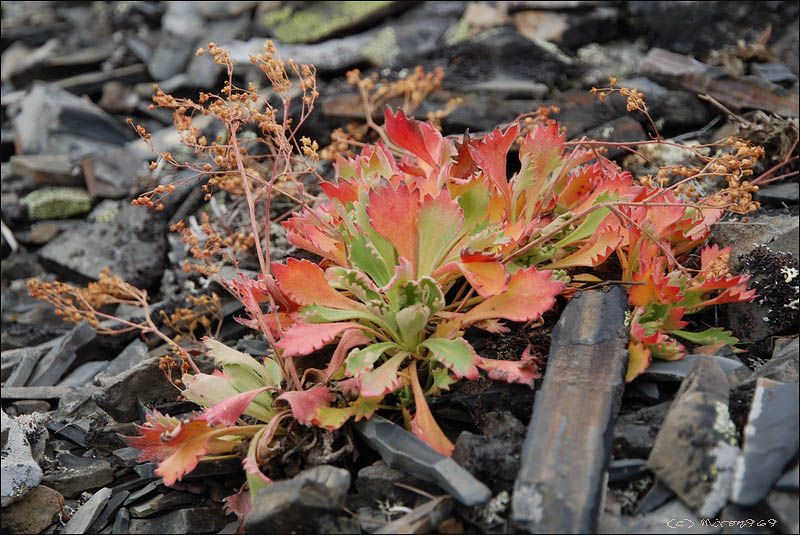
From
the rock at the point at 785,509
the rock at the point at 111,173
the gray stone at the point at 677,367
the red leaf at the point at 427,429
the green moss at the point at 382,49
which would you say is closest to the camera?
the rock at the point at 785,509

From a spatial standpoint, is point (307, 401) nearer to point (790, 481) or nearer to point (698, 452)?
point (698, 452)

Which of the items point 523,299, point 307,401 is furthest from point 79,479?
point 523,299

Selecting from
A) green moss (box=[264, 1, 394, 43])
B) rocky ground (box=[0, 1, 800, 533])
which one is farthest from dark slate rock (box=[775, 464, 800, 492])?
green moss (box=[264, 1, 394, 43])

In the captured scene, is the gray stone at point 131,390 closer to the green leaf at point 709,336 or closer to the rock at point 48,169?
the green leaf at point 709,336

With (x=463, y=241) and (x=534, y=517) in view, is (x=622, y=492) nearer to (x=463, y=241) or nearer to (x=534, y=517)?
(x=534, y=517)

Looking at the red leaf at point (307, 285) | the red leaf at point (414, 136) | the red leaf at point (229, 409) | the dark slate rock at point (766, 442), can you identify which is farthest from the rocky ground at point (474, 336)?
the red leaf at point (414, 136)

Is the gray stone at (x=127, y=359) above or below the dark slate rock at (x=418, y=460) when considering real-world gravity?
below
